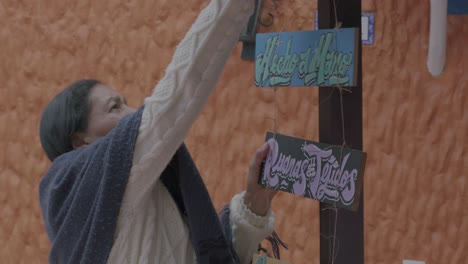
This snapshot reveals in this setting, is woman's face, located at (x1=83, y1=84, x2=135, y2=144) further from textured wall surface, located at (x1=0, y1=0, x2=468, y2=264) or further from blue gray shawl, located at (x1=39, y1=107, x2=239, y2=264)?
textured wall surface, located at (x1=0, y1=0, x2=468, y2=264)

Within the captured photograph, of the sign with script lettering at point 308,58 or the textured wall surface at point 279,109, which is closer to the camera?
the sign with script lettering at point 308,58

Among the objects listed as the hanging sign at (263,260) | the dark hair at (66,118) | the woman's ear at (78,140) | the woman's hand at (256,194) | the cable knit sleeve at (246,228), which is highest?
the dark hair at (66,118)

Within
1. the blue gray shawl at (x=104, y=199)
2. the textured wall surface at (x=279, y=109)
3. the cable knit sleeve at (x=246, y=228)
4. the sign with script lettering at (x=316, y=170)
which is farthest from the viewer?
the textured wall surface at (x=279, y=109)

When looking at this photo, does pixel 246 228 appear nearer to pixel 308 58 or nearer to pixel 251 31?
pixel 308 58

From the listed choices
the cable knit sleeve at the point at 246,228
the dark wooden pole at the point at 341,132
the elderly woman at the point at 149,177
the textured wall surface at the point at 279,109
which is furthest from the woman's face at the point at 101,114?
the textured wall surface at the point at 279,109

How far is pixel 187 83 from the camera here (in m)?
1.39

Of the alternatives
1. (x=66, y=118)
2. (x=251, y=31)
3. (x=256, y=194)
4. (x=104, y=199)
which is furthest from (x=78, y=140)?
(x=251, y=31)

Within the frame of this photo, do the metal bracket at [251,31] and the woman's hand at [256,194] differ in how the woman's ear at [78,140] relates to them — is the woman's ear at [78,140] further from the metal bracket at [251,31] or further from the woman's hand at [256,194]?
the metal bracket at [251,31]

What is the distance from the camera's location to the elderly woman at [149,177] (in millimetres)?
1389

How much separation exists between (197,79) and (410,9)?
2.01 meters

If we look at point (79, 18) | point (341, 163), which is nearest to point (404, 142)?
point (79, 18)

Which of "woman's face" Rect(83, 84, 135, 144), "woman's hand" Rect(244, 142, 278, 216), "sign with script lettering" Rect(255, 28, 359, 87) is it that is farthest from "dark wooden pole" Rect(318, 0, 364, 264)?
"woman's face" Rect(83, 84, 135, 144)

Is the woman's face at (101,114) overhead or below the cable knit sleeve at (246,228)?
overhead

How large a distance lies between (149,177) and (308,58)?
1.18 feet
